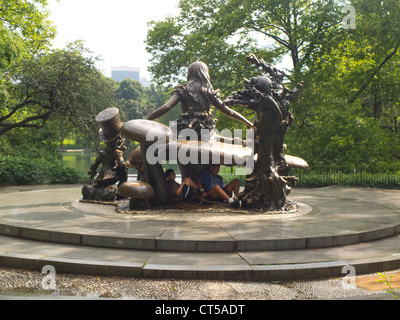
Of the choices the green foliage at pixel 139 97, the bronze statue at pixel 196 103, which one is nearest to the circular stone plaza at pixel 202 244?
the bronze statue at pixel 196 103

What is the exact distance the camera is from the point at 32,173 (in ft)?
59.1

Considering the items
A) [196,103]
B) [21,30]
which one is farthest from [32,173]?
[196,103]

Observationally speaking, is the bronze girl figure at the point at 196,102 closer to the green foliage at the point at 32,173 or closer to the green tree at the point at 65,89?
the green tree at the point at 65,89

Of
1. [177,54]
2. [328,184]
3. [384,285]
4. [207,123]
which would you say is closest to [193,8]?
[177,54]

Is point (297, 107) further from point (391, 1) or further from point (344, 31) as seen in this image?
point (391, 1)

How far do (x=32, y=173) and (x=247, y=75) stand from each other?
1326 centimetres

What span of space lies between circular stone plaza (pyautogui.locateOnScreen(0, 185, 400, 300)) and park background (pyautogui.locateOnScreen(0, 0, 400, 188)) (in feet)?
35.9

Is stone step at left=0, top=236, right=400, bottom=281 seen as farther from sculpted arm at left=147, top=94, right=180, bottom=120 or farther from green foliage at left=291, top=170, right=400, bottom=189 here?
green foliage at left=291, top=170, right=400, bottom=189

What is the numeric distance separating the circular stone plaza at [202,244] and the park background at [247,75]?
1096 centimetres

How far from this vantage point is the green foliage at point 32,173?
1747cm

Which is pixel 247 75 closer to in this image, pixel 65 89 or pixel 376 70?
pixel 376 70

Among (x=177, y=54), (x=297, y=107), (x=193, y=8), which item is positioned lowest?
(x=297, y=107)
